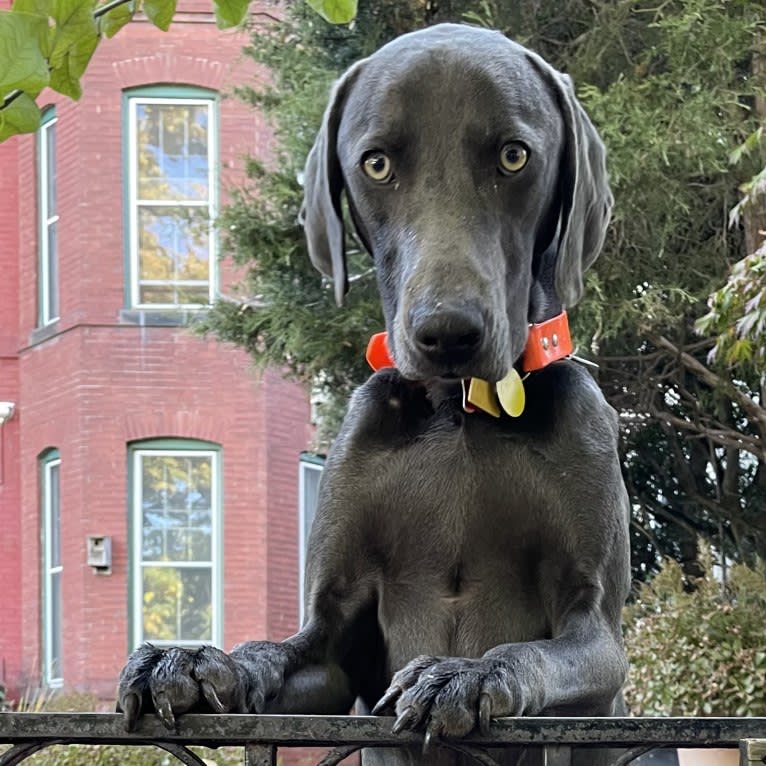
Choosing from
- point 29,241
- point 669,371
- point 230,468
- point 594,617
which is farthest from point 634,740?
point 29,241

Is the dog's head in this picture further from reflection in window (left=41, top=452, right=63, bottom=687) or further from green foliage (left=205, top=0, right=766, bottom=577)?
reflection in window (left=41, top=452, right=63, bottom=687)

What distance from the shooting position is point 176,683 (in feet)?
6.71

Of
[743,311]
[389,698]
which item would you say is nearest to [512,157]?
[389,698]

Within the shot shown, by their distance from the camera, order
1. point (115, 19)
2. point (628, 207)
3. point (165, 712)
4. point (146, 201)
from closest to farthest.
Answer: point (165, 712) < point (115, 19) < point (628, 207) < point (146, 201)

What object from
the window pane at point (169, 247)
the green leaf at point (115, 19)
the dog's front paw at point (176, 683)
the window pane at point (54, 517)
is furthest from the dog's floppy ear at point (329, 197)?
the window pane at point (54, 517)

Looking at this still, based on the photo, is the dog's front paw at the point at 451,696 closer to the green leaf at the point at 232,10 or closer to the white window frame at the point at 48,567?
the green leaf at the point at 232,10

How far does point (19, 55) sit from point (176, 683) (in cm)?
80

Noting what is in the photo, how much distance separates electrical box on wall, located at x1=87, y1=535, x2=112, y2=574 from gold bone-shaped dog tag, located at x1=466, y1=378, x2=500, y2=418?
17782 millimetres

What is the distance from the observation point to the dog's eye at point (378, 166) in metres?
2.37

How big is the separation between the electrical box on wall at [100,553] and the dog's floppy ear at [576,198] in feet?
58.1

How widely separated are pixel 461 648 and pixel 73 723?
28.5 inches

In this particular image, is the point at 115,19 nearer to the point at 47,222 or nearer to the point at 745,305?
the point at 745,305

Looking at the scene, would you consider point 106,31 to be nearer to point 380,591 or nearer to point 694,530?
point 380,591

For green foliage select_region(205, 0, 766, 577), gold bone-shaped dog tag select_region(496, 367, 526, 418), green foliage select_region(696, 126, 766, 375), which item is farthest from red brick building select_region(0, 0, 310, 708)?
gold bone-shaped dog tag select_region(496, 367, 526, 418)
